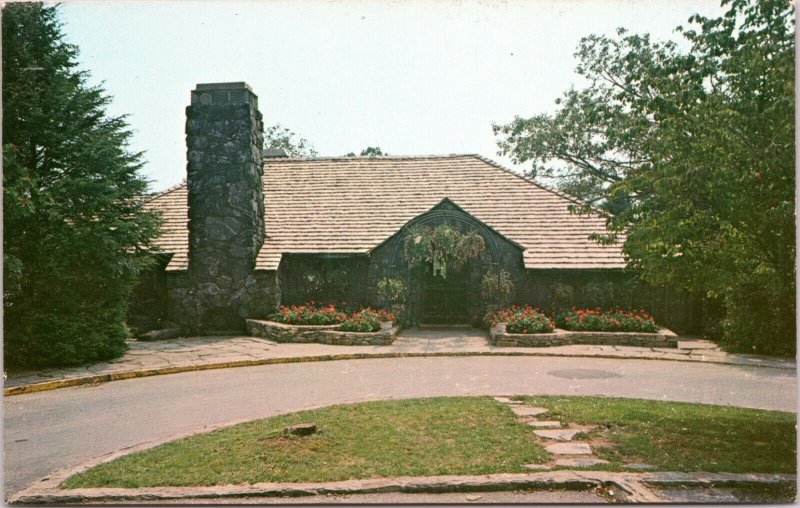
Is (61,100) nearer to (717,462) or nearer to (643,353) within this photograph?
(717,462)

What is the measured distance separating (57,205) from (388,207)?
10.7 metres

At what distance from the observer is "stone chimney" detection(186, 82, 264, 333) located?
1681 cm

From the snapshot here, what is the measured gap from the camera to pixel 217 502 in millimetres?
5035

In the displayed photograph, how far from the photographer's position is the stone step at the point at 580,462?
563 centimetres

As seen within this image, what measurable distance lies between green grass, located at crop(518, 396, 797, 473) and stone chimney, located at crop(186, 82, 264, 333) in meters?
11.1

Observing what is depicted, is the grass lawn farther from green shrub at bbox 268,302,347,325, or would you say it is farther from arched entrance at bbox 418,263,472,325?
arched entrance at bbox 418,263,472,325

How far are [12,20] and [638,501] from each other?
12089mm

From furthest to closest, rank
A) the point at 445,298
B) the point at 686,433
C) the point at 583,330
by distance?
the point at 445,298 < the point at 583,330 < the point at 686,433

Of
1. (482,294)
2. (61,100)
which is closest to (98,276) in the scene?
(61,100)

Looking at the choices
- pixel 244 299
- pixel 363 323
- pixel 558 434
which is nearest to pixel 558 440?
pixel 558 434

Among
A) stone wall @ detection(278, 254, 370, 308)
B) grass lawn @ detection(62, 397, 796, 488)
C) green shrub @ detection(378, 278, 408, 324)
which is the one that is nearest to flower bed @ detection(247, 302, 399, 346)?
green shrub @ detection(378, 278, 408, 324)

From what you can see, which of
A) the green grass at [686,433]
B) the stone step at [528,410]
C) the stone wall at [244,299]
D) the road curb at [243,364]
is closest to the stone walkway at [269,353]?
the road curb at [243,364]

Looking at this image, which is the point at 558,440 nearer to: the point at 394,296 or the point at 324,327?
the point at 324,327

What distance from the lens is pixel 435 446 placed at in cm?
616
